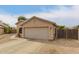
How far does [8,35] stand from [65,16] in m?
1.17

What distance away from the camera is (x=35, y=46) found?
23.7 ft

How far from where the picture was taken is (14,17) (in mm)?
7227

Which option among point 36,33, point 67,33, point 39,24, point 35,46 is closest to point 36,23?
point 39,24

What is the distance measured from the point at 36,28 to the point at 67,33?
616 mm

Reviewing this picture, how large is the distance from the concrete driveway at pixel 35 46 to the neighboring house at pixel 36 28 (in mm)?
108

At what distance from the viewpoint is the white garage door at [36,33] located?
730 centimetres

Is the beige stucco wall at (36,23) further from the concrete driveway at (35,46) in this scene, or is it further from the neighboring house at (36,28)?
the concrete driveway at (35,46)

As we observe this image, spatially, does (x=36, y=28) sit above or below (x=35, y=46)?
above

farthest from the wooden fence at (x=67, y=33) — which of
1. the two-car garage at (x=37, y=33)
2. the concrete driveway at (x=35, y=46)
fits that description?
the two-car garage at (x=37, y=33)

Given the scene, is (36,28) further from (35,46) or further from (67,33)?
(67,33)

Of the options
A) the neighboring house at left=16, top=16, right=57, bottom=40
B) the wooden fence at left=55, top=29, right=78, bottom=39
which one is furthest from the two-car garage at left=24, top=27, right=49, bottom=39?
the wooden fence at left=55, top=29, right=78, bottom=39

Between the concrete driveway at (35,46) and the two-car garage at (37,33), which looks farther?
the two-car garage at (37,33)
